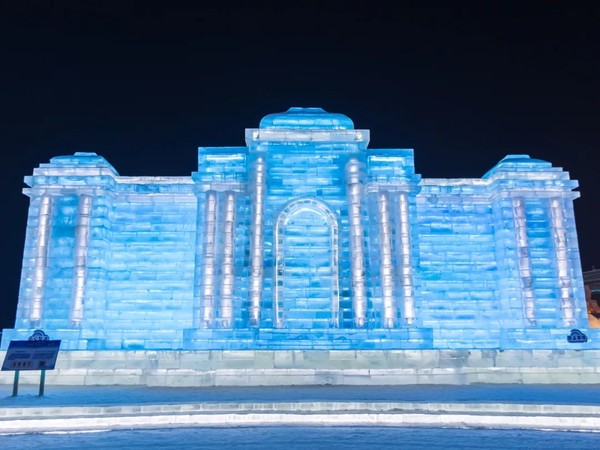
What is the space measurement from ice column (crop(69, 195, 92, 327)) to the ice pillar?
919 centimetres

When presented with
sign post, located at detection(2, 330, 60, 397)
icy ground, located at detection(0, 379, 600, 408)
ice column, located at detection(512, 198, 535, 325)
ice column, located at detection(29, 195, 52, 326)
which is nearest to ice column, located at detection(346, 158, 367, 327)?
icy ground, located at detection(0, 379, 600, 408)

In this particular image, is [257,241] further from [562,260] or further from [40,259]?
[562,260]

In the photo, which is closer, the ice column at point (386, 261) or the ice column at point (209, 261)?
the ice column at point (209, 261)

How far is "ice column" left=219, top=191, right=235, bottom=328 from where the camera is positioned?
2752 cm

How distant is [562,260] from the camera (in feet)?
95.5

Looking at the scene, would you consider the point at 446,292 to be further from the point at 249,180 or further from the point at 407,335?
the point at 249,180

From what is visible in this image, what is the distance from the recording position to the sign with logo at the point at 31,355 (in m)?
15.1

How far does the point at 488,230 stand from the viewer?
103ft

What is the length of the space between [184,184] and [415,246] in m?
14.2

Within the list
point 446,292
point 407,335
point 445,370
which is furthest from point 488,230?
point 445,370

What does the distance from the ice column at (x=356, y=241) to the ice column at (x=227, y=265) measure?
21.6 feet

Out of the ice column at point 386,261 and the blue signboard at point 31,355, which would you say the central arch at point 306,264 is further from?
the blue signboard at point 31,355

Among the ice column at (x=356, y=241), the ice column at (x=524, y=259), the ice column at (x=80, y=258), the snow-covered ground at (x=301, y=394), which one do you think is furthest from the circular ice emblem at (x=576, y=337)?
the ice column at (x=80, y=258)

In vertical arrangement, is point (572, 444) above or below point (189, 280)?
below
